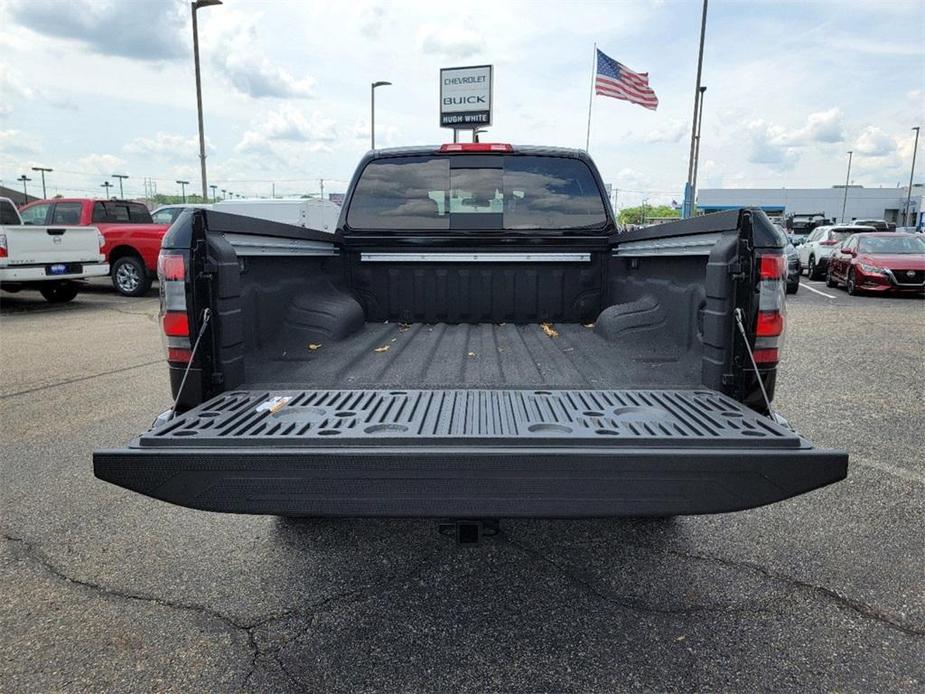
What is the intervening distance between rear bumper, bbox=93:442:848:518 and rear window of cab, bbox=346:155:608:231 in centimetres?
283

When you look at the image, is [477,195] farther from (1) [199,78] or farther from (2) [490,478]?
(1) [199,78]

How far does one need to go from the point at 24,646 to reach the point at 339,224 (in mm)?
3079

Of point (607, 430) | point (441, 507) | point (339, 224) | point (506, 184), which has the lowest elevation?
point (441, 507)

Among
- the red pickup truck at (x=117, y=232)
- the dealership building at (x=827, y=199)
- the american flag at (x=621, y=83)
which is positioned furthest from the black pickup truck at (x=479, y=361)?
the dealership building at (x=827, y=199)

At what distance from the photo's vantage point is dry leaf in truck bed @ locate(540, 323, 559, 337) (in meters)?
4.04

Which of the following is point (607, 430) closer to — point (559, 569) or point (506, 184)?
point (559, 569)

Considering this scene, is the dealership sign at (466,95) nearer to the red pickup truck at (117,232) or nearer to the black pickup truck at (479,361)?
the red pickup truck at (117,232)

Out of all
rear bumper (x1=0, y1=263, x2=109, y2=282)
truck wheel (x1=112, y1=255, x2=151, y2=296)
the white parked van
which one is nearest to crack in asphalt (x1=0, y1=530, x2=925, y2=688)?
rear bumper (x1=0, y1=263, x2=109, y2=282)

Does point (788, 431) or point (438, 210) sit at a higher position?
point (438, 210)

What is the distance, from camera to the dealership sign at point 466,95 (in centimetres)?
2388

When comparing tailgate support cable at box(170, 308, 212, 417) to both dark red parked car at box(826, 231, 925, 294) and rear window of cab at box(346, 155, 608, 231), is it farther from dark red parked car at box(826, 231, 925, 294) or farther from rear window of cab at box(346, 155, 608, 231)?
dark red parked car at box(826, 231, 925, 294)

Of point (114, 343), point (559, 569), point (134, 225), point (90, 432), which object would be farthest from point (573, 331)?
point (134, 225)

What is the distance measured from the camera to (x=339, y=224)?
15.0 feet

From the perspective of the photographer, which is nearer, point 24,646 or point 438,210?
point 24,646
